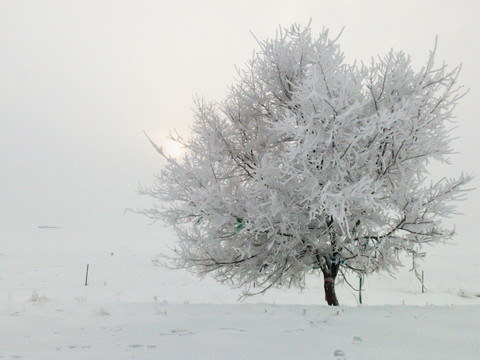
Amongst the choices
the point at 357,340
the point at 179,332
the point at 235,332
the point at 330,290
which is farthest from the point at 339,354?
the point at 330,290

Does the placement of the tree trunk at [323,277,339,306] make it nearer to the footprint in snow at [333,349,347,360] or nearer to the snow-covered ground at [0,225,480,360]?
the snow-covered ground at [0,225,480,360]

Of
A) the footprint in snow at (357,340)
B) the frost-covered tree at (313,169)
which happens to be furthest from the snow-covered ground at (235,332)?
the frost-covered tree at (313,169)

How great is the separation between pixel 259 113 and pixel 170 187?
222 centimetres

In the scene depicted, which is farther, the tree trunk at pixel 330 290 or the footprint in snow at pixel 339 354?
the tree trunk at pixel 330 290

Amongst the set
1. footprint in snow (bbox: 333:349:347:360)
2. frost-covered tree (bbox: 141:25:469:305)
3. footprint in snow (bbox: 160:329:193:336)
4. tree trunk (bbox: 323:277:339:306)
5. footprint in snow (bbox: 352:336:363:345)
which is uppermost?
frost-covered tree (bbox: 141:25:469:305)

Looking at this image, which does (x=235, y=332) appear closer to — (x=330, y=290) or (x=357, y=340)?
(x=357, y=340)

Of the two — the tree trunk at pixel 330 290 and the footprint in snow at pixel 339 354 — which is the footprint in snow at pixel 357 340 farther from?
the tree trunk at pixel 330 290

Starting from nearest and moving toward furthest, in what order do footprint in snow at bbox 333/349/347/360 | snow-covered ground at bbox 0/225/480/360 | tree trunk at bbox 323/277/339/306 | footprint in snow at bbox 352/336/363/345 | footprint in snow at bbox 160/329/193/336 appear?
footprint in snow at bbox 333/349/347/360 → snow-covered ground at bbox 0/225/480/360 → footprint in snow at bbox 352/336/363/345 → footprint in snow at bbox 160/329/193/336 → tree trunk at bbox 323/277/339/306

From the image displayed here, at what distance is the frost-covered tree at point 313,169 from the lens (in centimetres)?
454

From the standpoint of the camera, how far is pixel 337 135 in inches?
174

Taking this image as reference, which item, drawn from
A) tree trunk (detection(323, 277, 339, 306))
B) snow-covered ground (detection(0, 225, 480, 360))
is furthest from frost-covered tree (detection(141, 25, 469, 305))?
snow-covered ground (detection(0, 225, 480, 360))

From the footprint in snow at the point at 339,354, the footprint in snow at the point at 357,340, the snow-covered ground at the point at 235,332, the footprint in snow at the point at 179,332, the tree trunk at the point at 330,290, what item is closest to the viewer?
the footprint in snow at the point at 339,354

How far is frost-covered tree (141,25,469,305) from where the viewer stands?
454cm

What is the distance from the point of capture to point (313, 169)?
470 cm
